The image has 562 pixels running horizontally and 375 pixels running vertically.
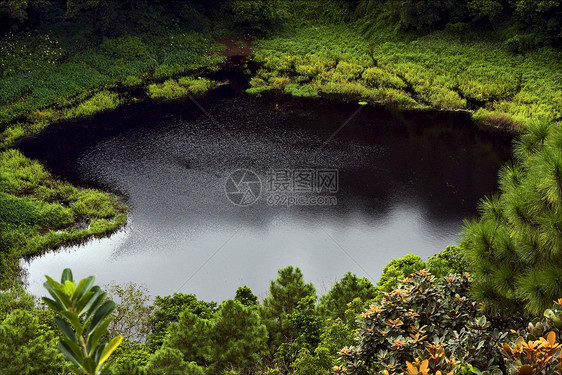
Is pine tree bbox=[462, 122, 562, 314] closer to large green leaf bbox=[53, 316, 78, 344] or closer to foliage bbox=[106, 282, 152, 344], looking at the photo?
large green leaf bbox=[53, 316, 78, 344]

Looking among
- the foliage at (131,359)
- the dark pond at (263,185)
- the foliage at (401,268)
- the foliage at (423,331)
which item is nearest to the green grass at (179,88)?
the dark pond at (263,185)

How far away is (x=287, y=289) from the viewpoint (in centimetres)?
1280

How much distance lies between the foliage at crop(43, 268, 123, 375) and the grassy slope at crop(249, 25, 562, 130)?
24.1 m

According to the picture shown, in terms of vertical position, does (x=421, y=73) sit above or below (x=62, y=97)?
above

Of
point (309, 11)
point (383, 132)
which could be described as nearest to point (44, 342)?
point (383, 132)

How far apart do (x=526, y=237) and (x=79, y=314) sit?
6.04 m

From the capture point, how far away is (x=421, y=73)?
30.0 m

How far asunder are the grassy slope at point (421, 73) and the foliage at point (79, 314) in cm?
2407

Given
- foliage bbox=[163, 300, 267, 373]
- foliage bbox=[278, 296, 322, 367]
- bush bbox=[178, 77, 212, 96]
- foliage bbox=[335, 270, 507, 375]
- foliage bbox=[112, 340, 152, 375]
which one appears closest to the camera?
foliage bbox=[335, 270, 507, 375]

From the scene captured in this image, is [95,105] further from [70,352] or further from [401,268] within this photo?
[70,352]

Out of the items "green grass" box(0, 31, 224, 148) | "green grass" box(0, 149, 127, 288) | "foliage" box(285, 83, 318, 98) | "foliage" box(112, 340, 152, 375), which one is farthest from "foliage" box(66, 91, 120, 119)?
"foliage" box(112, 340, 152, 375)

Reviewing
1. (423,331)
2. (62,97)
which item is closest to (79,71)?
(62,97)

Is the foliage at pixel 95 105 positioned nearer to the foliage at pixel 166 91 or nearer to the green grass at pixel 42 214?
the foliage at pixel 166 91

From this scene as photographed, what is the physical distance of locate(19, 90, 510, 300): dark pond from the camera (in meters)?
17.8
